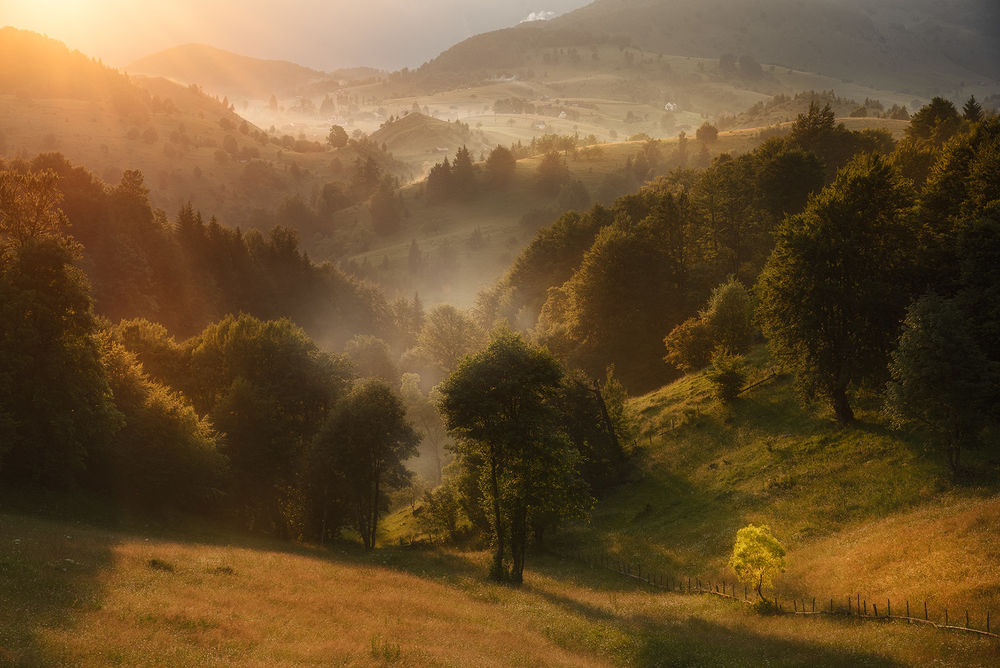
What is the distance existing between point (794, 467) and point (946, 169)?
2669 cm

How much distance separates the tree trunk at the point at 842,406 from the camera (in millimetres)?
43750

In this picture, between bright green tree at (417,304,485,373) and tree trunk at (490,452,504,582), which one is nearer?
tree trunk at (490,452,504,582)

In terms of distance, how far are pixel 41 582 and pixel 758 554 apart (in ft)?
96.5

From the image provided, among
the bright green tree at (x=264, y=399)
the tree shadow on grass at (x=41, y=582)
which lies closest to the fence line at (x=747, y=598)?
the bright green tree at (x=264, y=399)

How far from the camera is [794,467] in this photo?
4244cm

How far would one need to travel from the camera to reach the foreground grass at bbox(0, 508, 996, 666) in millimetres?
17234

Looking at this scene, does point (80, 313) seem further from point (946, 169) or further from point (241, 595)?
point (946, 169)

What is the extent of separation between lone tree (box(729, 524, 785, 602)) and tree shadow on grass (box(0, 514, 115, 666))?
26665 millimetres

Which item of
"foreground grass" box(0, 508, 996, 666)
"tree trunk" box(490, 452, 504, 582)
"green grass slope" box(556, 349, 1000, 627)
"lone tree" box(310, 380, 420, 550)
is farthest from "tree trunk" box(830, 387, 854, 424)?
"lone tree" box(310, 380, 420, 550)

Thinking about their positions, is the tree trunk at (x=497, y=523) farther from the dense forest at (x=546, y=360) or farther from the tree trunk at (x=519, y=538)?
the tree trunk at (x=519, y=538)

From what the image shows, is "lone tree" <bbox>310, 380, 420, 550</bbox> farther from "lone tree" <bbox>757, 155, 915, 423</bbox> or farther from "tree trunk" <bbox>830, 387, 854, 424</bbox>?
"tree trunk" <bbox>830, 387, 854, 424</bbox>

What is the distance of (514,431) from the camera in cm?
3516

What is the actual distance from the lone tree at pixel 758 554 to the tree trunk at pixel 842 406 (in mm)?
19104

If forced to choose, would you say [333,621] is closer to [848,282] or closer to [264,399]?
[264,399]
